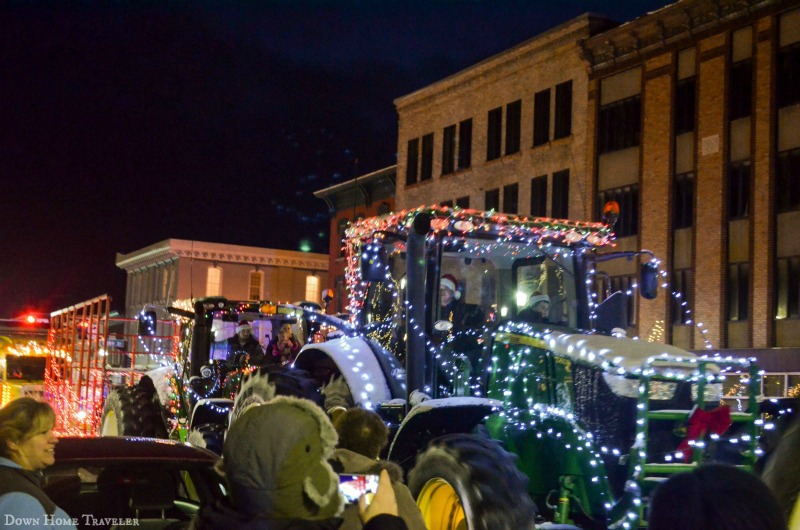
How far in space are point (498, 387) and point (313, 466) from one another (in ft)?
18.2

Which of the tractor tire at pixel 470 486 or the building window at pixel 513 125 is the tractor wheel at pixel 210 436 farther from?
the building window at pixel 513 125

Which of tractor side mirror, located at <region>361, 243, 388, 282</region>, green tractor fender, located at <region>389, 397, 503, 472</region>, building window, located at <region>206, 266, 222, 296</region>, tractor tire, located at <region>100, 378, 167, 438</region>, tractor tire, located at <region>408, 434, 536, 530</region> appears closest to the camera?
tractor tire, located at <region>408, 434, 536, 530</region>

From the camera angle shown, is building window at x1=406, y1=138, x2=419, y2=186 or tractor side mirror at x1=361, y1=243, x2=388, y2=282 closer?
tractor side mirror at x1=361, y1=243, x2=388, y2=282

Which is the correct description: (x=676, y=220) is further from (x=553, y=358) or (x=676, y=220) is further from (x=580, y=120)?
(x=553, y=358)

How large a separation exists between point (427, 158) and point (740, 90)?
15092mm

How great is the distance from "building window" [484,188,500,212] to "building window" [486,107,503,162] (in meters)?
1.21

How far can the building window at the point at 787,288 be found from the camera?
25.9 m

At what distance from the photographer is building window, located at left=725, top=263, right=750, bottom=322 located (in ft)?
89.1

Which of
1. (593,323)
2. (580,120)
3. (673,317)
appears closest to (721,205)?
(673,317)

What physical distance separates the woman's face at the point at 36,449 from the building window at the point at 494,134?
32.6 m

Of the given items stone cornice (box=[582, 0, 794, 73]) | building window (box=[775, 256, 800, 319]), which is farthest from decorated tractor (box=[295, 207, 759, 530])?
stone cornice (box=[582, 0, 794, 73])

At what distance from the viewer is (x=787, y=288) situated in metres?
26.1

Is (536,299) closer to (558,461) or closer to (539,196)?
(558,461)

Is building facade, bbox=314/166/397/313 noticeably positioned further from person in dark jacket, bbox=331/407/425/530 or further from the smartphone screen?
the smartphone screen
